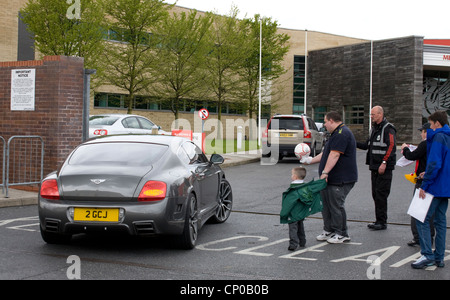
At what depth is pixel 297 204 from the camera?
20.4ft

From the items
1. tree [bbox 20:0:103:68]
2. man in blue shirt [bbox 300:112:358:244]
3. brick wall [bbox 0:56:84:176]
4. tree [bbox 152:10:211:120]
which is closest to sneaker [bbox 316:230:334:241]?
man in blue shirt [bbox 300:112:358:244]

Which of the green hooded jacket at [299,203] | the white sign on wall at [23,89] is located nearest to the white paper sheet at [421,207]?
the green hooded jacket at [299,203]

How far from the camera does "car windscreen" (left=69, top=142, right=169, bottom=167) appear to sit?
615 centimetres

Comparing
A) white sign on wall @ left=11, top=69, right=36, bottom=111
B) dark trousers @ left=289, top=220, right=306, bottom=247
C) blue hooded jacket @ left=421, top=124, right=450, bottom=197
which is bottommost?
dark trousers @ left=289, top=220, right=306, bottom=247

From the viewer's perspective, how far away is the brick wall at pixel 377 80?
39.5 meters

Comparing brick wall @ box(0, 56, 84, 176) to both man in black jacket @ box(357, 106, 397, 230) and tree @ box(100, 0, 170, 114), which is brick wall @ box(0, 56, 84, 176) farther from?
tree @ box(100, 0, 170, 114)

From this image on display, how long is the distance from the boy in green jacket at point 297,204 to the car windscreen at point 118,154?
1680mm

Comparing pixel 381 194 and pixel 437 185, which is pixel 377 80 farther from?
pixel 437 185

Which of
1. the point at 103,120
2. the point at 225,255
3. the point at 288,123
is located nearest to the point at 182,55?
the point at 288,123

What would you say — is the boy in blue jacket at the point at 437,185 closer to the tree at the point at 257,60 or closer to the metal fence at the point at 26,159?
the metal fence at the point at 26,159

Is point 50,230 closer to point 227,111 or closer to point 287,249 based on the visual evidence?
point 287,249

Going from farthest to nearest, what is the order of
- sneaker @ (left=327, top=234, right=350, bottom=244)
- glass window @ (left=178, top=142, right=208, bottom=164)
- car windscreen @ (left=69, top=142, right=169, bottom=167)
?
glass window @ (left=178, top=142, right=208, bottom=164), sneaker @ (left=327, top=234, right=350, bottom=244), car windscreen @ (left=69, top=142, right=169, bottom=167)

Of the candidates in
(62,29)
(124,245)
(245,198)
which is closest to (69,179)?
(124,245)

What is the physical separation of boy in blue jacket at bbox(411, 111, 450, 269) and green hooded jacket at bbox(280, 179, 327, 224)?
4.14 feet
